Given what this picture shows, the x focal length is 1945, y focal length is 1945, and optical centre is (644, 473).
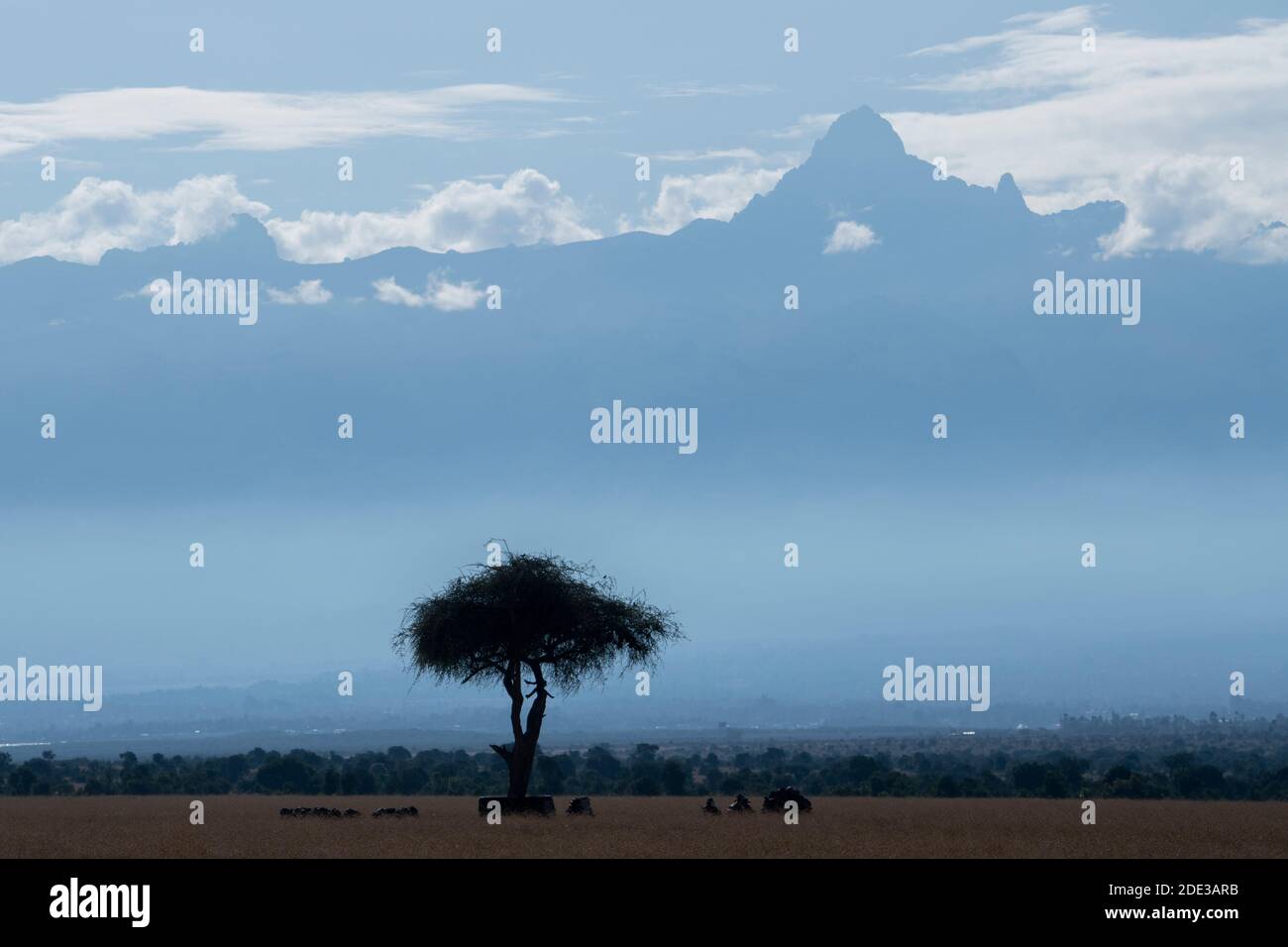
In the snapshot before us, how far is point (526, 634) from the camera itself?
164ft

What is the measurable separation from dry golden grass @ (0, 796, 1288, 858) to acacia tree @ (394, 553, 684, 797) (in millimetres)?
3532

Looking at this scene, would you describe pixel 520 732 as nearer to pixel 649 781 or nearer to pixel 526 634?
pixel 526 634

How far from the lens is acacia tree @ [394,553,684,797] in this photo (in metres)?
49.7

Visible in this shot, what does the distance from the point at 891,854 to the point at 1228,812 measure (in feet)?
69.5

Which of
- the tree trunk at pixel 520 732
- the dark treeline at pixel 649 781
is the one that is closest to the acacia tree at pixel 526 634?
the tree trunk at pixel 520 732

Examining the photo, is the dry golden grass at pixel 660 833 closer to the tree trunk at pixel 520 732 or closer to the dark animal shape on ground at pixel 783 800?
the dark animal shape on ground at pixel 783 800

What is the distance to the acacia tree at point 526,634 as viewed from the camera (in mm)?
49719

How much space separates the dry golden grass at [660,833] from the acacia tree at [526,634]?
353 cm

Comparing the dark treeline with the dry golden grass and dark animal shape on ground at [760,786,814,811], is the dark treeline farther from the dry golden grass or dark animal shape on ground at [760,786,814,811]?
dark animal shape on ground at [760,786,814,811]
